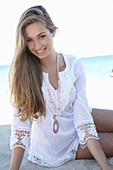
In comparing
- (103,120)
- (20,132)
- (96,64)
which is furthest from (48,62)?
(96,64)

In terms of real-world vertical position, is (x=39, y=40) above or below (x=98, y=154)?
above

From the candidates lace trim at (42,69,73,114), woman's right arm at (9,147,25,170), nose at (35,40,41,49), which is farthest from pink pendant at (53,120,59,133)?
nose at (35,40,41,49)

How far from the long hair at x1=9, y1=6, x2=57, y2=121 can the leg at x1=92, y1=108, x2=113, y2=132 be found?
0.60 meters

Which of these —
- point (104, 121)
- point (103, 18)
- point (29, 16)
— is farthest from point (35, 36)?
point (103, 18)

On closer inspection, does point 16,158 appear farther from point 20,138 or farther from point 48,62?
point 48,62

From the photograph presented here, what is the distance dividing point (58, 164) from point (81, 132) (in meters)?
0.34

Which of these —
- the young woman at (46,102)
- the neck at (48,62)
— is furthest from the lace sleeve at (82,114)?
the neck at (48,62)

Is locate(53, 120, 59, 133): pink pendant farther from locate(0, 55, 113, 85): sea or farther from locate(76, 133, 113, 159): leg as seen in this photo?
locate(0, 55, 113, 85): sea

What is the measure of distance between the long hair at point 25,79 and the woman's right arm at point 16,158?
0.23 metres

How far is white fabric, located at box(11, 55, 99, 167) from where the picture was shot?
6.20 feet

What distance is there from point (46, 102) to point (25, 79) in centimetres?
26

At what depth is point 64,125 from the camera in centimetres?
195

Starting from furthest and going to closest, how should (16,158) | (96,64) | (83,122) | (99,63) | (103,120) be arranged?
(99,63)
(96,64)
(103,120)
(83,122)
(16,158)

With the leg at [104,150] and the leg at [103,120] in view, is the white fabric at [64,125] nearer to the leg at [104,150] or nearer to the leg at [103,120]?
the leg at [104,150]
